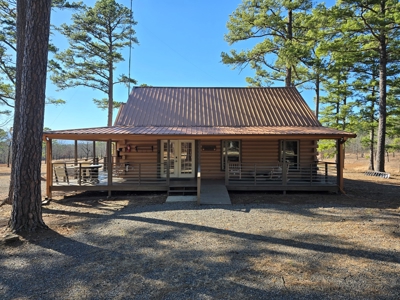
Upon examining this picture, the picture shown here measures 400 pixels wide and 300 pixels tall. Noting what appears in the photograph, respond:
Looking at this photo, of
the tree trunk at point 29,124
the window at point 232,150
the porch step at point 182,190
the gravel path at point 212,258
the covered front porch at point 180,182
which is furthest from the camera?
the window at point 232,150

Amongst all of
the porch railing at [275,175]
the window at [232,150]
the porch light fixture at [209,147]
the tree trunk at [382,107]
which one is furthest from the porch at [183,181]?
the tree trunk at [382,107]

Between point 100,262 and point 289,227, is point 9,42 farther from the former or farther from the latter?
point 289,227

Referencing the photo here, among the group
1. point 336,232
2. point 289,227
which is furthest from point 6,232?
point 336,232

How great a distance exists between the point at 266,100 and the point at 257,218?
28.9ft

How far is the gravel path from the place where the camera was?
315 centimetres

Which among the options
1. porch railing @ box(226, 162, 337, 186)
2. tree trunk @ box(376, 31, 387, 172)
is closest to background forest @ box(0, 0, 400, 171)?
tree trunk @ box(376, 31, 387, 172)

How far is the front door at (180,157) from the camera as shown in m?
11.3

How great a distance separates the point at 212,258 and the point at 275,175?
23.2 ft

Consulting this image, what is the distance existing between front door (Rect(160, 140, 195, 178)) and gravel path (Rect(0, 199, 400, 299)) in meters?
4.70

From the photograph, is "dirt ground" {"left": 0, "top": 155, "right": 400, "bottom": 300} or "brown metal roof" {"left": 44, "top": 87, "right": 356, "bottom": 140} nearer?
"dirt ground" {"left": 0, "top": 155, "right": 400, "bottom": 300}

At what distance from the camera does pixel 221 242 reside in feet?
15.7

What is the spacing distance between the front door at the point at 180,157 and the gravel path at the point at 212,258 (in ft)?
15.4

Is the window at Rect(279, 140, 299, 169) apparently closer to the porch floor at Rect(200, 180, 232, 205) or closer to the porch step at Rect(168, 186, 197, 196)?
the porch floor at Rect(200, 180, 232, 205)

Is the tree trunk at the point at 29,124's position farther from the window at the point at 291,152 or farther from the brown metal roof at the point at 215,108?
the window at the point at 291,152
